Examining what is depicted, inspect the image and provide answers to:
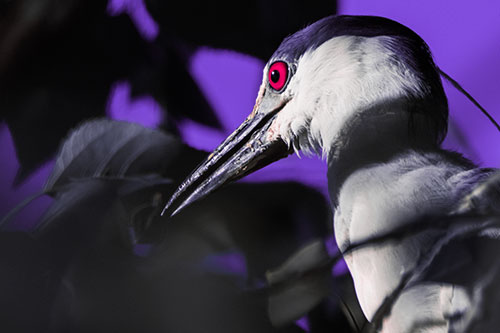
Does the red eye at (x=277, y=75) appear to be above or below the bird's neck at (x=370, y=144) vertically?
above

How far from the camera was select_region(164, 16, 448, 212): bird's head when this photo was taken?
50cm

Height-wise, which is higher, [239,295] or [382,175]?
[382,175]

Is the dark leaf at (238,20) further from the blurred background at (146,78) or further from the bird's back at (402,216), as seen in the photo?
the bird's back at (402,216)

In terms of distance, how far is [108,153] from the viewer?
548 millimetres

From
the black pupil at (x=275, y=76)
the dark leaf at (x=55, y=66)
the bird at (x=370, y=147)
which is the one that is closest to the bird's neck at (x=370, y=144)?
the bird at (x=370, y=147)

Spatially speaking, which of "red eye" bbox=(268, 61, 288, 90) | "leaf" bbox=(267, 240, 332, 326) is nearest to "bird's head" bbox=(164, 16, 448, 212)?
"red eye" bbox=(268, 61, 288, 90)

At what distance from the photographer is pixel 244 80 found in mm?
562


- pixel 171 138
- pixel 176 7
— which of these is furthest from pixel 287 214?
pixel 176 7

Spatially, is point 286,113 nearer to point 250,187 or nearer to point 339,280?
point 250,187

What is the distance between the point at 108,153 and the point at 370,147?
0.96 feet

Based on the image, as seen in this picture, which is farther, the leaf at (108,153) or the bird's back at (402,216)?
the leaf at (108,153)

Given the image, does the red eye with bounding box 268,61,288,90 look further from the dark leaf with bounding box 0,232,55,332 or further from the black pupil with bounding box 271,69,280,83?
the dark leaf with bounding box 0,232,55,332

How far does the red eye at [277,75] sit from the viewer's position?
55 cm

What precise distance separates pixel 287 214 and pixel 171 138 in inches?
6.3
